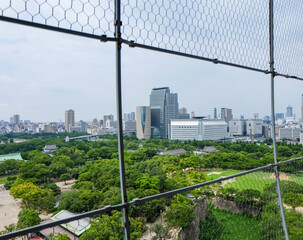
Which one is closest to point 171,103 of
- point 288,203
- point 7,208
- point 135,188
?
point 135,188

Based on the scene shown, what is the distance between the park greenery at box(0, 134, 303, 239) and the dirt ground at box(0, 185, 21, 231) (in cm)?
18

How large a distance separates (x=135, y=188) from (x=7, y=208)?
2.67 metres

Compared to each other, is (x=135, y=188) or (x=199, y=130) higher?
(x=199, y=130)

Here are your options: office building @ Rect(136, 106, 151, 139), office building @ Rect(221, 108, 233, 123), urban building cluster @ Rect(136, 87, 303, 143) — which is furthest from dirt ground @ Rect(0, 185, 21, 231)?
office building @ Rect(221, 108, 233, 123)

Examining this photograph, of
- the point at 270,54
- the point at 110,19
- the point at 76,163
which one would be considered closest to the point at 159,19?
the point at 110,19

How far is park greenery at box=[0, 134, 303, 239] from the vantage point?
46.2 inches

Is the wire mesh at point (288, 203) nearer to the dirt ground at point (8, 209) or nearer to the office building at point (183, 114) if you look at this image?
the dirt ground at point (8, 209)

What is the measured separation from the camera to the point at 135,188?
523 centimetres

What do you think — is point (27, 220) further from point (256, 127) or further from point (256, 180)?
point (256, 127)

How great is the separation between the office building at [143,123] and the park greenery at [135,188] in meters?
1.42

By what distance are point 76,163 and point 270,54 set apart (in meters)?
6.49

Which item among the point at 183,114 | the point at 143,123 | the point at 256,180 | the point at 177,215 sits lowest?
the point at 177,215

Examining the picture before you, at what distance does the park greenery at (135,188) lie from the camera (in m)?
1.17

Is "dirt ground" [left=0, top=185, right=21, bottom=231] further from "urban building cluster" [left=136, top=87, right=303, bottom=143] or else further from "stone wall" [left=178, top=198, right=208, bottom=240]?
"urban building cluster" [left=136, top=87, right=303, bottom=143]
